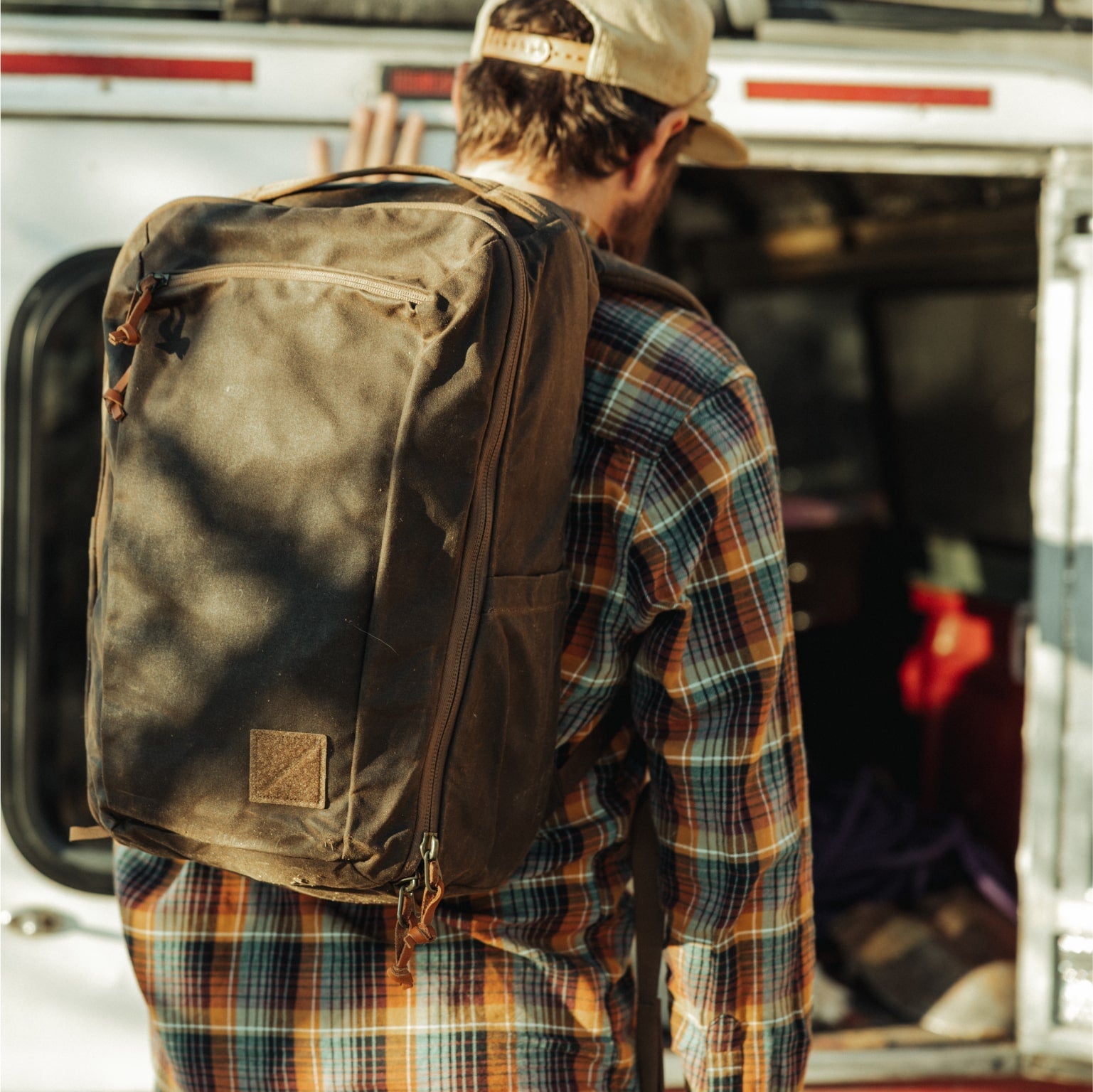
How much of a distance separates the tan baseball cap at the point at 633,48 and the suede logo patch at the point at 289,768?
2.59 feet

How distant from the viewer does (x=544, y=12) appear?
48.6 inches

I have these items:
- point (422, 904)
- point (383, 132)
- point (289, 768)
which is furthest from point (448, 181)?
point (383, 132)

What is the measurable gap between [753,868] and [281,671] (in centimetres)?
57

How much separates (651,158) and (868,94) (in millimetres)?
984

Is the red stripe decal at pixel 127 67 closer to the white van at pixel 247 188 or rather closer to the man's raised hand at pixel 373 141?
the white van at pixel 247 188

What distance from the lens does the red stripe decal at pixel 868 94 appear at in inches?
79.2

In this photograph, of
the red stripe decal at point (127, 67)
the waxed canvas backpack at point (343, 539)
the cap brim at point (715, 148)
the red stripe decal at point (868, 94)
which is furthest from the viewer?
the red stripe decal at point (868, 94)

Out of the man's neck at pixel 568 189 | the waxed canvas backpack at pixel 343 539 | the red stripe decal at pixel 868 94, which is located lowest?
the waxed canvas backpack at pixel 343 539

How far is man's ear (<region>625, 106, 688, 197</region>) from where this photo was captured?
4.18 ft

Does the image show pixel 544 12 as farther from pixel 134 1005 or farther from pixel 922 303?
pixel 922 303

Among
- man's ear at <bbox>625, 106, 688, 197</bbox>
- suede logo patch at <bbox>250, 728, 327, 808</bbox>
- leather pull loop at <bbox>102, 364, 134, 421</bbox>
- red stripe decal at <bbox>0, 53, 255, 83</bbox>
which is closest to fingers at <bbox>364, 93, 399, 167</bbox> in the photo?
red stripe decal at <bbox>0, 53, 255, 83</bbox>

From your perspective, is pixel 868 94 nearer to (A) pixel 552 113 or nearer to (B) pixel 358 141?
(B) pixel 358 141

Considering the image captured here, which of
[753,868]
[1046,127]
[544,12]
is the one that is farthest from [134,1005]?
[1046,127]

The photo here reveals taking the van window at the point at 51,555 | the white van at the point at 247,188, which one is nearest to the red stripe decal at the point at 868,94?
the white van at the point at 247,188
